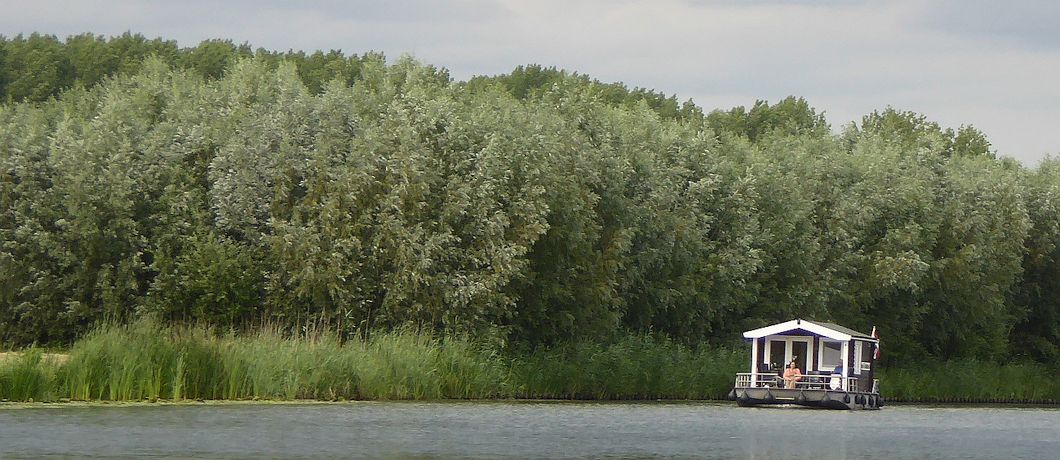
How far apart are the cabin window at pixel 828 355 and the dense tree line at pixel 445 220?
8391 mm

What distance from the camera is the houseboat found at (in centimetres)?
5975

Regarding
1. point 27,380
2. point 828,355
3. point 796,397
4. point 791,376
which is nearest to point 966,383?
point 828,355

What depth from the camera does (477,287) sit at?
59312 millimetres

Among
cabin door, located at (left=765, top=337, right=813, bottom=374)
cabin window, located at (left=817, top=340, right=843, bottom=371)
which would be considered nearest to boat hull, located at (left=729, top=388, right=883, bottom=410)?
cabin window, located at (left=817, top=340, right=843, bottom=371)

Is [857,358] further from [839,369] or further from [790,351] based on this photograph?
[790,351]

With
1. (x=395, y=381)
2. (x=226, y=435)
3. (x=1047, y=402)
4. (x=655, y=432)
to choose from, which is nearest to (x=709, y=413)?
(x=395, y=381)

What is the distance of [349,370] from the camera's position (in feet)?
160

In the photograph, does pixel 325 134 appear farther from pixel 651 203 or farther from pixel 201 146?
pixel 651 203

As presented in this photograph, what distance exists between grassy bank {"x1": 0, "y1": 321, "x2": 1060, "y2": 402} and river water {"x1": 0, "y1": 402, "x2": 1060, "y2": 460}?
1.52 m

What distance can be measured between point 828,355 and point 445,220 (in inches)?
562

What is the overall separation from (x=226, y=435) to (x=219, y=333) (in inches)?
1105

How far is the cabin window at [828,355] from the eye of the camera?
6284 cm

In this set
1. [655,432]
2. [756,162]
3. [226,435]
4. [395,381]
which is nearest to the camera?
[226,435]

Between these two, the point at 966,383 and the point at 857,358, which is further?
the point at 966,383
